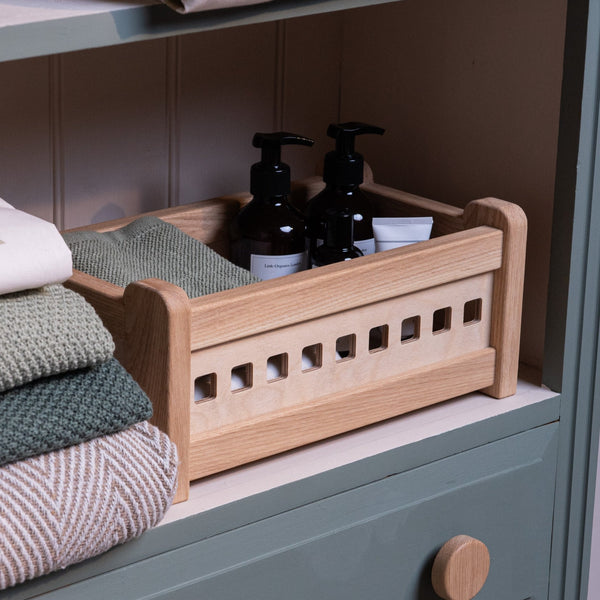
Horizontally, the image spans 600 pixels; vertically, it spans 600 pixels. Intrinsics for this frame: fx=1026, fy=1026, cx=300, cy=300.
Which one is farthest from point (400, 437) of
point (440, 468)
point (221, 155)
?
point (221, 155)

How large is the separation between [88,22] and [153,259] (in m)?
0.23

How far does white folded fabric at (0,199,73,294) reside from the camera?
19.5 inches

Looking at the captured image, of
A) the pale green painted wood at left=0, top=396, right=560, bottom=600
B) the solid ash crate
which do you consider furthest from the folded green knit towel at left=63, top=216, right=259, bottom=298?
the pale green painted wood at left=0, top=396, right=560, bottom=600

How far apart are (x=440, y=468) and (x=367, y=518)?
0.07 m

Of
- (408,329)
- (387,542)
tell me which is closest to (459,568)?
(387,542)

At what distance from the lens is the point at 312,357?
668mm

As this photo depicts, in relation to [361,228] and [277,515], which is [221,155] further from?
[277,515]

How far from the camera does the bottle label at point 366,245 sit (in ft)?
2.52

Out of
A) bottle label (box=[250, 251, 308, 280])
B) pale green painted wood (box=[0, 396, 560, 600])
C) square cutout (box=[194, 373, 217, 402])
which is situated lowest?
pale green painted wood (box=[0, 396, 560, 600])

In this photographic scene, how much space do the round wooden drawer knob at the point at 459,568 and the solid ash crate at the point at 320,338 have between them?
100 mm

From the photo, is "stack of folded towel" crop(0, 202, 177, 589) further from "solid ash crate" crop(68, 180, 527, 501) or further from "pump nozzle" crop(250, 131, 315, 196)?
"pump nozzle" crop(250, 131, 315, 196)

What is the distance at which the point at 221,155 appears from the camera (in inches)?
35.7

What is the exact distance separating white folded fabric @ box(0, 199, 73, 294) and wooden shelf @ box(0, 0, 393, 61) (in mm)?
89

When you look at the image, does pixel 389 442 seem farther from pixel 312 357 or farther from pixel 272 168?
pixel 272 168
